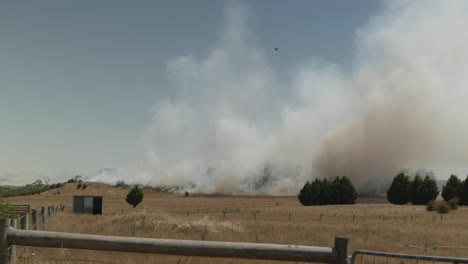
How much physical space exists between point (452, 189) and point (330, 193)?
23931 millimetres

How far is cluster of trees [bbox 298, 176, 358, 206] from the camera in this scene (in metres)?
106

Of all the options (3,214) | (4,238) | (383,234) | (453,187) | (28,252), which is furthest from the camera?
(453,187)

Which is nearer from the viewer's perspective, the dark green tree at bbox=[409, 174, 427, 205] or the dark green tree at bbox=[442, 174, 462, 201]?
the dark green tree at bbox=[442, 174, 462, 201]

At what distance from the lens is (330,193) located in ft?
349

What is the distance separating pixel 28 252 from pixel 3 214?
13.2 feet

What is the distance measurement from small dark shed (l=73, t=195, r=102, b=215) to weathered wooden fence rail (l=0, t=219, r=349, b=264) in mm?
43970

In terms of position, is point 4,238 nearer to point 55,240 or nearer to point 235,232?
point 55,240

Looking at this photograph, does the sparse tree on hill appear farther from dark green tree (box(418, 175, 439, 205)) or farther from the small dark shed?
the small dark shed

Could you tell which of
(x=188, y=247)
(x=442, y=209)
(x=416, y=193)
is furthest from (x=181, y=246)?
(x=416, y=193)

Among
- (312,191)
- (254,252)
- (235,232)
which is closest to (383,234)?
(235,232)

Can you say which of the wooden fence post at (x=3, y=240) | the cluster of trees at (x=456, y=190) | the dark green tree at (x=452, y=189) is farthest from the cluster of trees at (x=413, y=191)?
the wooden fence post at (x=3, y=240)

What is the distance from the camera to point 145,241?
654cm

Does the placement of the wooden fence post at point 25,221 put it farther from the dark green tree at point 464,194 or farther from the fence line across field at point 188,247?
the dark green tree at point 464,194

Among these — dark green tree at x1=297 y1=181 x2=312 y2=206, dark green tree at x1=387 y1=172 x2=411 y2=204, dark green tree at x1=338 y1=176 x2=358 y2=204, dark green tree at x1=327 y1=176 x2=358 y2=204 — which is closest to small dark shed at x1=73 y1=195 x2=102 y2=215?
Result: dark green tree at x1=327 y1=176 x2=358 y2=204
